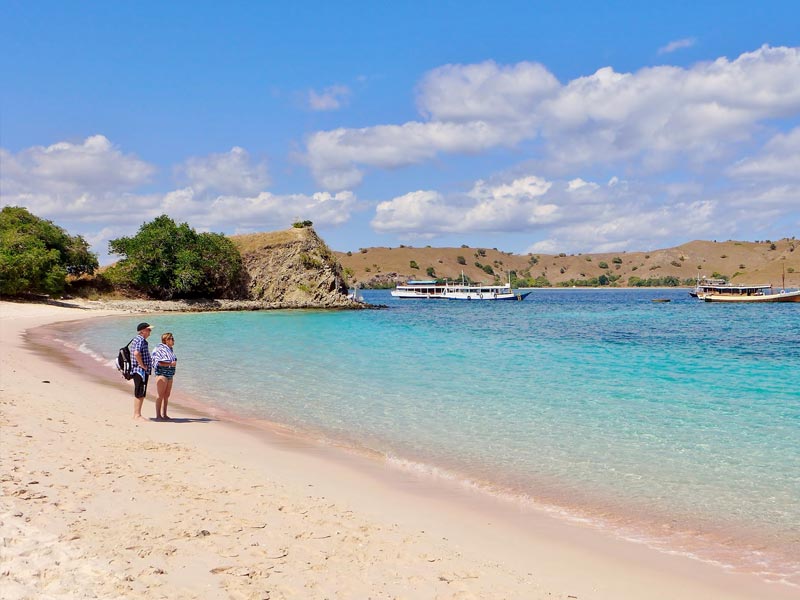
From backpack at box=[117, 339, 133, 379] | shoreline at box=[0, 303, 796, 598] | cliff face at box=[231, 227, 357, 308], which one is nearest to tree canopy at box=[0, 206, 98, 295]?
cliff face at box=[231, 227, 357, 308]

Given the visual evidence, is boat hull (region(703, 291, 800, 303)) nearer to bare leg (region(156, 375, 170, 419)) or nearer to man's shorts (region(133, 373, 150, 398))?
bare leg (region(156, 375, 170, 419))

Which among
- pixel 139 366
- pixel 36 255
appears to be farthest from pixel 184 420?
pixel 36 255

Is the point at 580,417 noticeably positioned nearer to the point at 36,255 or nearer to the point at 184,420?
the point at 184,420

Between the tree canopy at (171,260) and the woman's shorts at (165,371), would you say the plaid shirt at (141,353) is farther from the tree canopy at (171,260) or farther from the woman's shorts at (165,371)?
the tree canopy at (171,260)

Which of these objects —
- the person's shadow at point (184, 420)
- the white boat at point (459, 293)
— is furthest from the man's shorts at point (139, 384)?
the white boat at point (459, 293)

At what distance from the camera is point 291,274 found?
81688mm

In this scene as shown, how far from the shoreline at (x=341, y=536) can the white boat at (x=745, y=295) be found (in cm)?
10318

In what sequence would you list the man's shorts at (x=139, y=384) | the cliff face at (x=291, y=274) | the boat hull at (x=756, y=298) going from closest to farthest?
the man's shorts at (x=139, y=384), the cliff face at (x=291, y=274), the boat hull at (x=756, y=298)

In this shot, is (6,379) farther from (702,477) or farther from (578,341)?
(578,341)

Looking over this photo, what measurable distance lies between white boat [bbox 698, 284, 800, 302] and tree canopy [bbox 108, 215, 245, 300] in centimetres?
7885

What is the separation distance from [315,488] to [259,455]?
7.67ft

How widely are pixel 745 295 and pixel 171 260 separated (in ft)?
298

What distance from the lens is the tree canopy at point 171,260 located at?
69.9 metres

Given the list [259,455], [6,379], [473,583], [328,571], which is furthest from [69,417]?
[473,583]
